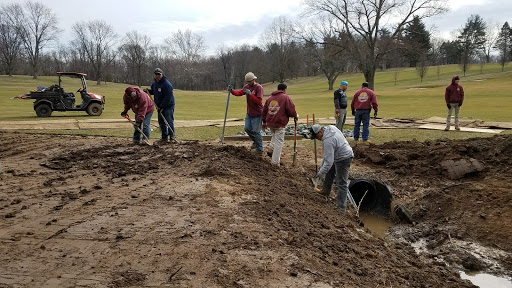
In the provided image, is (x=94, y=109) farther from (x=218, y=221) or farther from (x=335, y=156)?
(x=218, y=221)

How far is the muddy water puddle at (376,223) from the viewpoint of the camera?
6852 millimetres

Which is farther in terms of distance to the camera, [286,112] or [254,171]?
[286,112]

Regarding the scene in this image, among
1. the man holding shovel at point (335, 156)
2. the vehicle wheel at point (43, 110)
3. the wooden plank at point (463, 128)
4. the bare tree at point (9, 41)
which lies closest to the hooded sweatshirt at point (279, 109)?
the man holding shovel at point (335, 156)

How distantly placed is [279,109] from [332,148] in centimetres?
232

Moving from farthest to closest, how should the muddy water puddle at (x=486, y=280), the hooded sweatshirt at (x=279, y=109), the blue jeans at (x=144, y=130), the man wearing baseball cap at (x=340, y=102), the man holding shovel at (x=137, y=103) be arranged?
the man wearing baseball cap at (x=340, y=102) < the blue jeans at (x=144, y=130) < the man holding shovel at (x=137, y=103) < the hooded sweatshirt at (x=279, y=109) < the muddy water puddle at (x=486, y=280)

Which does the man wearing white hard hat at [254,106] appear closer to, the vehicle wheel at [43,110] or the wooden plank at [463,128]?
the wooden plank at [463,128]

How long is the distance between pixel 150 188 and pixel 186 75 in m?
82.0

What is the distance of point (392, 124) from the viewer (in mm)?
15836

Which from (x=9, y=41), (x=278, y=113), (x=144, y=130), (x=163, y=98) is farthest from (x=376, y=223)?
(x=9, y=41)

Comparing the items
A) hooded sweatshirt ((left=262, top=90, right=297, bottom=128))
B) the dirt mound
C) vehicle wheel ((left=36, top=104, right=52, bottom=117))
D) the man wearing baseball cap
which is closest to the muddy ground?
the dirt mound

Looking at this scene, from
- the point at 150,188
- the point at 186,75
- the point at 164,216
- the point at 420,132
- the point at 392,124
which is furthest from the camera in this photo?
the point at 186,75

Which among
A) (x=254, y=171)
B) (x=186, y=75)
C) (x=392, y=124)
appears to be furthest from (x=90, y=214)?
(x=186, y=75)

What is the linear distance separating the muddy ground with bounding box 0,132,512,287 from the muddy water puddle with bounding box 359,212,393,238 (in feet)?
0.86

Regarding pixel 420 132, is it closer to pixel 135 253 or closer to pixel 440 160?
pixel 440 160
